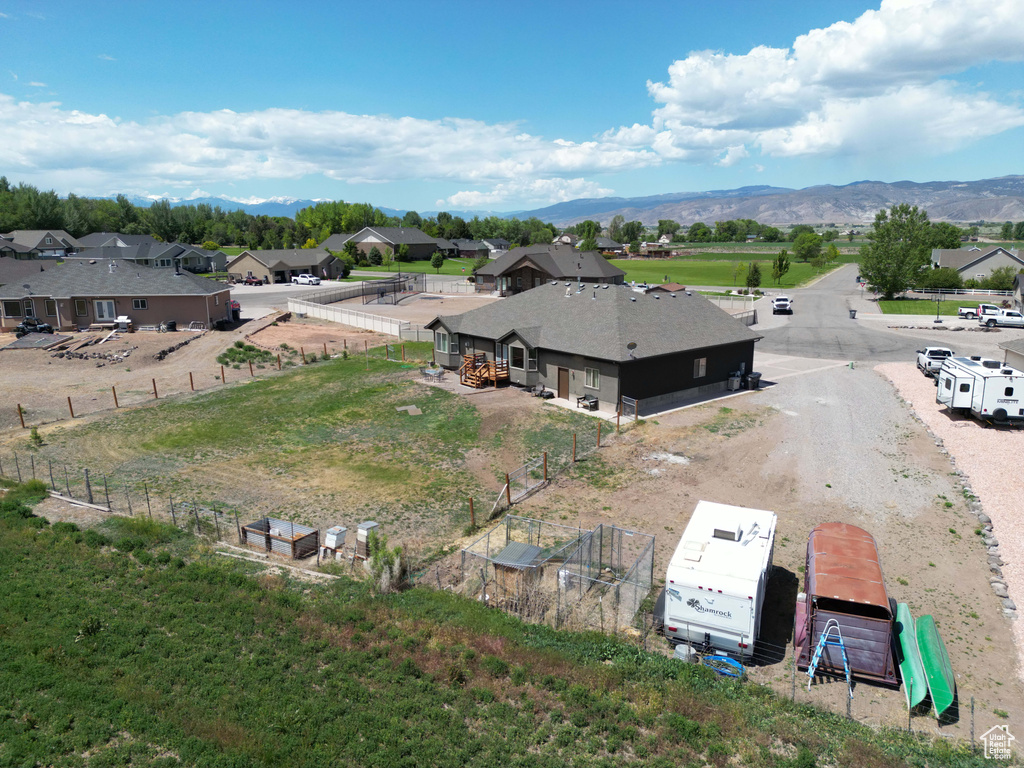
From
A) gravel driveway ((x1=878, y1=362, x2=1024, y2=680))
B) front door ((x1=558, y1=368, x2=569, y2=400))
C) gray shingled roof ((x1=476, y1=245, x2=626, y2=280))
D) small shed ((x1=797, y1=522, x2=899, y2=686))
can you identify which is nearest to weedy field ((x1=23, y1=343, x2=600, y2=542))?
front door ((x1=558, y1=368, x2=569, y2=400))

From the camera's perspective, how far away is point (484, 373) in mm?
38531

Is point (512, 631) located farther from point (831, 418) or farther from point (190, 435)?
point (831, 418)

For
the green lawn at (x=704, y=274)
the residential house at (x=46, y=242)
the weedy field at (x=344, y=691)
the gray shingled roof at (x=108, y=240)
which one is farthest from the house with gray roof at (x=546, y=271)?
the residential house at (x=46, y=242)

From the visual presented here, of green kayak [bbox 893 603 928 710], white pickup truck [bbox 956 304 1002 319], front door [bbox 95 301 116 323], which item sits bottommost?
green kayak [bbox 893 603 928 710]

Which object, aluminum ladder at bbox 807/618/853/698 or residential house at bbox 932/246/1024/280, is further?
residential house at bbox 932/246/1024/280

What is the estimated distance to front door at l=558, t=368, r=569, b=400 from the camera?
35.8 metres

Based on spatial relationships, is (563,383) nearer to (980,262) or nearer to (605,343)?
(605,343)

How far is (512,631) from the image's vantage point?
14.7m

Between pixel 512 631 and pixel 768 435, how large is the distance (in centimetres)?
1965

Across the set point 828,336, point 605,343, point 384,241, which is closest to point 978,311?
point 828,336

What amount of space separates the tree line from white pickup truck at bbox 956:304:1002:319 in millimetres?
126346

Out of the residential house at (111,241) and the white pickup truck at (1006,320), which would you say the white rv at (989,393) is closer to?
the white pickup truck at (1006,320)

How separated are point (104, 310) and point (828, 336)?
65333 mm

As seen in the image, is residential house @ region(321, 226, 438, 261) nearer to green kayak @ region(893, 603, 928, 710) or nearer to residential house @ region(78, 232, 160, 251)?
residential house @ region(78, 232, 160, 251)
